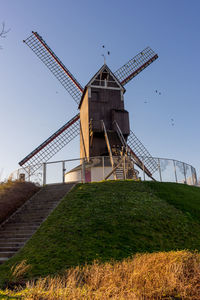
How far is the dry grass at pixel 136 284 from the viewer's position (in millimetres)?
5332

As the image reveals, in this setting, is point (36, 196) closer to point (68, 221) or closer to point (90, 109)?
point (68, 221)

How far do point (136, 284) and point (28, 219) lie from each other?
9304mm

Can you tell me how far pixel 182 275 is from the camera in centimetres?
620

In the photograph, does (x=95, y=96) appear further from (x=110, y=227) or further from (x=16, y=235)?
(x=110, y=227)

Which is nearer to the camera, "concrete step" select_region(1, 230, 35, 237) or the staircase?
the staircase

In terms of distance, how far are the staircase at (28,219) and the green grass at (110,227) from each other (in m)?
0.63

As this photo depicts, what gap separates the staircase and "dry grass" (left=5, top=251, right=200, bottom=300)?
5637mm

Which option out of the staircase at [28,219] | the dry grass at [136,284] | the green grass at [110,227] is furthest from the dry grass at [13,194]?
the dry grass at [136,284]

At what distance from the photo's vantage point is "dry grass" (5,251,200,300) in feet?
17.5

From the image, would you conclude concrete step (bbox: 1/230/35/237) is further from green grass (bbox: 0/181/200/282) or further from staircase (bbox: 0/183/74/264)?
green grass (bbox: 0/181/200/282)

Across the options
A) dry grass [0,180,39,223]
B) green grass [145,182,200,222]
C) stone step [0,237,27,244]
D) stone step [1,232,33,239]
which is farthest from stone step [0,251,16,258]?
green grass [145,182,200,222]

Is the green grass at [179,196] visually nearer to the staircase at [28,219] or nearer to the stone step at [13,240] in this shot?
the staircase at [28,219]

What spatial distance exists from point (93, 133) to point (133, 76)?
9401mm

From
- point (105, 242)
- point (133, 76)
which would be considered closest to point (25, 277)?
point (105, 242)
